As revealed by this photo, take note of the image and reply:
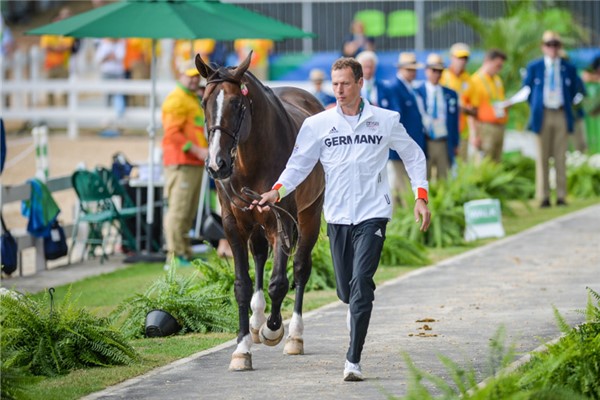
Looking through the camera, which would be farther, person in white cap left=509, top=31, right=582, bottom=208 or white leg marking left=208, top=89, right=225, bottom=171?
person in white cap left=509, top=31, right=582, bottom=208

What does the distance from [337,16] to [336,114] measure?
2170 cm

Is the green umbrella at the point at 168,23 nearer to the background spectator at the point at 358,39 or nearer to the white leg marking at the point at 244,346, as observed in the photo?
the white leg marking at the point at 244,346

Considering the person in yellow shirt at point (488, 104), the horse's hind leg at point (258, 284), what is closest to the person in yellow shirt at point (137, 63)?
the person in yellow shirt at point (488, 104)

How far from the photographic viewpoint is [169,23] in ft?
54.4

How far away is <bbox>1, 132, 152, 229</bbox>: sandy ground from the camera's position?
26953 mm

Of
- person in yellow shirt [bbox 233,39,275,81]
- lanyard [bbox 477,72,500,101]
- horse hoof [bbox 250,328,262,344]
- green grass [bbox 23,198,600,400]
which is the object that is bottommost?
green grass [bbox 23,198,600,400]

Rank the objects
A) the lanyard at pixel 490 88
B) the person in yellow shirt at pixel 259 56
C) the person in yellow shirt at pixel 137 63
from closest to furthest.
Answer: the lanyard at pixel 490 88 < the person in yellow shirt at pixel 259 56 < the person in yellow shirt at pixel 137 63

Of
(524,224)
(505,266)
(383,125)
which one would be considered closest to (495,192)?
(524,224)

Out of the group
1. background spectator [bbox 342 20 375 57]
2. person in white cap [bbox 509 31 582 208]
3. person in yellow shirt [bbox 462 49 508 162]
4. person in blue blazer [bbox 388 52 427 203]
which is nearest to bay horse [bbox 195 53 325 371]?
person in blue blazer [bbox 388 52 427 203]

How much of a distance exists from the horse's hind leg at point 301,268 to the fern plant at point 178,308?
3.06ft

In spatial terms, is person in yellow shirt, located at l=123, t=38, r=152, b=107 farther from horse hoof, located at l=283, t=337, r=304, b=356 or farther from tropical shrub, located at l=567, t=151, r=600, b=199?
horse hoof, located at l=283, t=337, r=304, b=356

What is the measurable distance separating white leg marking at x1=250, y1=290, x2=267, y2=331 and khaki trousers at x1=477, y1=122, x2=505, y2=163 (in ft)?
39.6

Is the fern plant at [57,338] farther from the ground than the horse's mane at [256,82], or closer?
closer

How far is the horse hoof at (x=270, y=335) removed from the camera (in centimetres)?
1086
